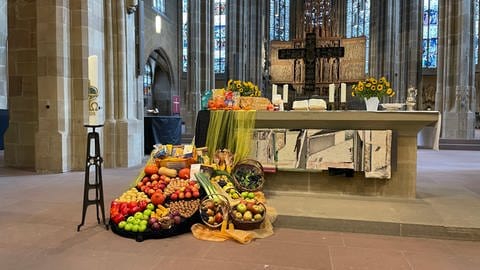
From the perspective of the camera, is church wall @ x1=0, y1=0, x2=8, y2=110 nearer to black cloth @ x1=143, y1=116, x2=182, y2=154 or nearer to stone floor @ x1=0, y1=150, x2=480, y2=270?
black cloth @ x1=143, y1=116, x2=182, y2=154

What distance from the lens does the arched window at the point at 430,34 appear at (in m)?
25.3

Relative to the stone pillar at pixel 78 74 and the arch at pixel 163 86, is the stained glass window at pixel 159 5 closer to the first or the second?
the arch at pixel 163 86

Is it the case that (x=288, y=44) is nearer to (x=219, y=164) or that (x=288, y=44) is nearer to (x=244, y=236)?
(x=219, y=164)

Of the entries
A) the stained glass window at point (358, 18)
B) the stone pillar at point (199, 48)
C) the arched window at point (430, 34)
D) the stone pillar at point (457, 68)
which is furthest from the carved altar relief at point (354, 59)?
the stained glass window at point (358, 18)

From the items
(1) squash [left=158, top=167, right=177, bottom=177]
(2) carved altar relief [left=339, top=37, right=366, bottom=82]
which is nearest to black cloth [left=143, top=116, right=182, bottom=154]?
(2) carved altar relief [left=339, top=37, right=366, bottom=82]

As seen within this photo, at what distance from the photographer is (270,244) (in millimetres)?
3287

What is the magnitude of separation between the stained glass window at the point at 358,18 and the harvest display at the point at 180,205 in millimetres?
25584

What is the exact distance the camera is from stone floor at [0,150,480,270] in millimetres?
2865

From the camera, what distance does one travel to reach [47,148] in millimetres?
6828

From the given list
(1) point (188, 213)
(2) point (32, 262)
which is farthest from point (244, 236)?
(2) point (32, 262)

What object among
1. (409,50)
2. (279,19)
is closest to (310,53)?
(409,50)

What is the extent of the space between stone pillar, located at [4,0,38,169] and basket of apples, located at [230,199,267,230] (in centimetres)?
532

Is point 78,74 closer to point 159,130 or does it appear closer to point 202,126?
point 202,126

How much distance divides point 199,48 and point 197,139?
11.3 meters
